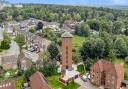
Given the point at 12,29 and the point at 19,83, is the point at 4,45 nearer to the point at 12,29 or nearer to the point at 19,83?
the point at 12,29

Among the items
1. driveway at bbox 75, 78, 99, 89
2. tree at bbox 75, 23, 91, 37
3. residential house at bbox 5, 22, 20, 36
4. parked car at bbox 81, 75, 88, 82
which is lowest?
driveway at bbox 75, 78, 99, 89

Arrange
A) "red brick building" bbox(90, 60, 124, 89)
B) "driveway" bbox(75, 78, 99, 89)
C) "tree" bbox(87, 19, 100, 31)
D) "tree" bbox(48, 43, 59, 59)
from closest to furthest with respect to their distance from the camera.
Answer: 1. "red brick building" bbox(90, 60, 124, 89)
2. "driveway" bbox(75, 78, 99, 89)
3. "tree" bbox(48, 43, 59, 59)
4. "tree" bbox(87, 19, 100, 31)

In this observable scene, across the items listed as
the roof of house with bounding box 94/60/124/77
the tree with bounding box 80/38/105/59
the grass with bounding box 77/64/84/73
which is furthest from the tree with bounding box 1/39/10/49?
the roof of house with bounding box 94/60/124/77

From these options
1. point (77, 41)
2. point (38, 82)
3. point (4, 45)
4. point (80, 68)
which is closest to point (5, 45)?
point (4, 45)

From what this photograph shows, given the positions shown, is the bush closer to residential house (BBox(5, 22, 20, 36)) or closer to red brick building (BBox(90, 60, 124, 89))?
residential house (BBox(5, 22, 20, 36))

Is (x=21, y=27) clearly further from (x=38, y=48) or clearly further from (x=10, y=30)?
(x=38, y=48)

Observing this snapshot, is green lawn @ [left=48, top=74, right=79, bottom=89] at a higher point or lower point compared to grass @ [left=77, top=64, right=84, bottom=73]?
lower

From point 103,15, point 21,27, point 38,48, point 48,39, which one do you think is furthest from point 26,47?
Result: point 103,15

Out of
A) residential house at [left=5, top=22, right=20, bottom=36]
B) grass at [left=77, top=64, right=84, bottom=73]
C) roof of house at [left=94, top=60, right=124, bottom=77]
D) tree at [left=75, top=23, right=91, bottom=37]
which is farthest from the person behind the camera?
residential house at [left=5, top=22, right=20, bottom=36]
